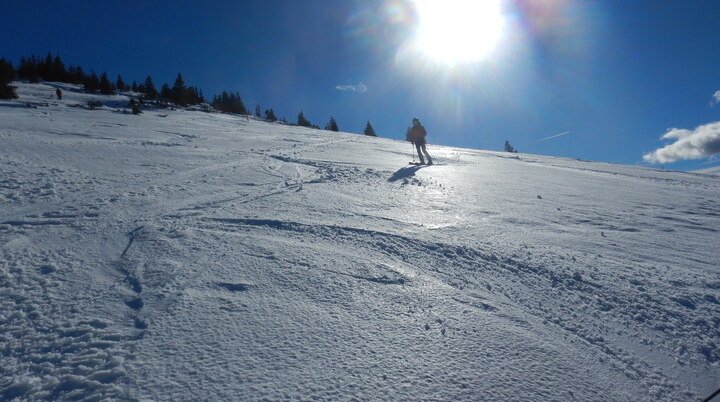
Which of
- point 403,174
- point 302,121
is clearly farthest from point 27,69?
point 403,174

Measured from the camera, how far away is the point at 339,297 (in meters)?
2.62

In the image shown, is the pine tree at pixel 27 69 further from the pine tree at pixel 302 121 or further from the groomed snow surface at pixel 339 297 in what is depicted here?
the groomed snow surface at pixel 339 297

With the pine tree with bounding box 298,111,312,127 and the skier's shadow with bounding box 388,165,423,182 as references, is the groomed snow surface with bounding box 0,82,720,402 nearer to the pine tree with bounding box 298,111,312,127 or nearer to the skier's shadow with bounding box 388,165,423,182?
the skier's shadow with bounding box 388,165,423,182

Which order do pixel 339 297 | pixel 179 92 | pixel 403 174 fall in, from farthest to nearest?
pixel 179 92 < pixel 403 174 < pixel 339 297

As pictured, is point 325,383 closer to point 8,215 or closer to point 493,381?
point 493,381

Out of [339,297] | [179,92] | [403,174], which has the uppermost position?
[179,92]

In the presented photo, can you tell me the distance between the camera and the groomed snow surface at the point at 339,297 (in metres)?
1.85

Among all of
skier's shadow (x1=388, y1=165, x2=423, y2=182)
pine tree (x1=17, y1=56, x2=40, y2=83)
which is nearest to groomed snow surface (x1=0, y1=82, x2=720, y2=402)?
skier's shadow (x1=388, y1=165, x2=423, y2=182)

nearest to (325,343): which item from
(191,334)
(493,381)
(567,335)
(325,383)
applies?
(325,383)

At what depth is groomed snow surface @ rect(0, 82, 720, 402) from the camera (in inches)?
72.9

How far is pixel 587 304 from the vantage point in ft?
9.06

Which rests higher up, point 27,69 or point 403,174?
point 27,69

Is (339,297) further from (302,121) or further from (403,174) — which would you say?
(302,121)

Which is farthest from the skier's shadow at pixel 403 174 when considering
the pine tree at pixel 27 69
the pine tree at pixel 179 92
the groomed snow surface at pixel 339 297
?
the pine tree at pixel 27 69
